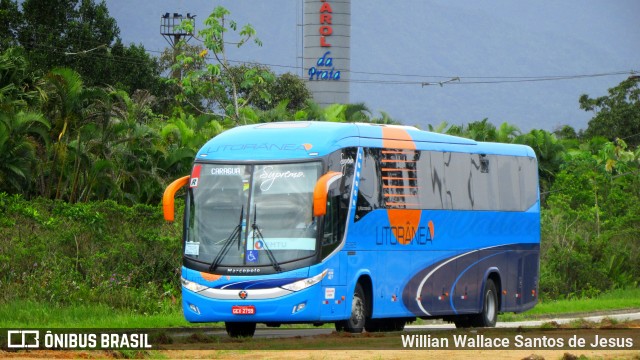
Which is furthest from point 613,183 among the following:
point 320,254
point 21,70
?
point 320,254

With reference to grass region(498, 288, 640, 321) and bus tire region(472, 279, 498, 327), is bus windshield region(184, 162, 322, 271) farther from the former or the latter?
grass region(498, 288, 640, 321)

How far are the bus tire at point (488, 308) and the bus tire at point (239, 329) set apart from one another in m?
5.94

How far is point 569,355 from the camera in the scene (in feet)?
50.4

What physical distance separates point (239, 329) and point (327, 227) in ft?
8.36

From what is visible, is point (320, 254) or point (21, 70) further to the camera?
point (21, 70)

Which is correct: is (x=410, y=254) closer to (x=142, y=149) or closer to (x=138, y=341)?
(x=138, y=341)

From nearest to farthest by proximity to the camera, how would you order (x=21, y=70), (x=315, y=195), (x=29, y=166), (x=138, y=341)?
(x=138, y=341) → (x=315, y=195) → (x=29, y=166) → (x=21, y=70)

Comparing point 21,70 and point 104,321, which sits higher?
point 21,70

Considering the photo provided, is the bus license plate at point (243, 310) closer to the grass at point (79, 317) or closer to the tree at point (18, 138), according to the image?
the grass at point (79, 317)

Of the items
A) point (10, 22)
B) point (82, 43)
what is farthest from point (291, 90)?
point (10, 22)

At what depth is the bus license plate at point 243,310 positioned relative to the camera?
19.9 meters

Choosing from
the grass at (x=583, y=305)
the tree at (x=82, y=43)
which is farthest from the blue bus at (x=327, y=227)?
the tree at (x=82, y=43)

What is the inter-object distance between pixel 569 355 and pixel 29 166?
18.3m

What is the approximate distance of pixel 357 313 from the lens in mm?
21250
